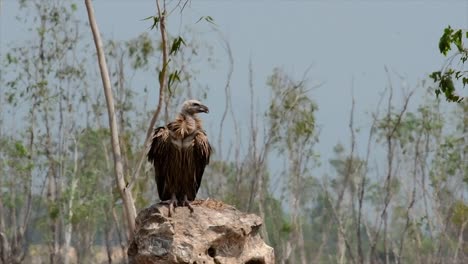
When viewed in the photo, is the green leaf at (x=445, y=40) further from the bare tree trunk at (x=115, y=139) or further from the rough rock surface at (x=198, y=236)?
the bare tree trunk at (x=115, y=139)

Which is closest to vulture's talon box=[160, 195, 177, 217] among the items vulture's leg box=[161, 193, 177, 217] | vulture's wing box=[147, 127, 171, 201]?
vulture's leg box=[161, 193, 177, 217]

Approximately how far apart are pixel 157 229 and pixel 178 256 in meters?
0.30

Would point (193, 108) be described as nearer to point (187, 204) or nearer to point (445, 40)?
point (187, 204)

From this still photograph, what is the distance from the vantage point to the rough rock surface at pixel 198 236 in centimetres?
787

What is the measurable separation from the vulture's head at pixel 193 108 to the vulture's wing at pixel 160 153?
0.29 m

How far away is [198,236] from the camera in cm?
796

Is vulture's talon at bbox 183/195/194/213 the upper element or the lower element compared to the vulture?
lower

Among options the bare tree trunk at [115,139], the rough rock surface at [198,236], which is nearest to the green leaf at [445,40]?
the rough rock surface at [198,236]

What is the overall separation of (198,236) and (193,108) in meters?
1.43

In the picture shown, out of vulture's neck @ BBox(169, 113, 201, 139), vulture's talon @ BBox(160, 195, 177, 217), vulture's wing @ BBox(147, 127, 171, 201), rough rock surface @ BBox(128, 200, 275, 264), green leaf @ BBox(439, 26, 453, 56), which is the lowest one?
rough rock surface @ BBox(128, 200, 275, 264)

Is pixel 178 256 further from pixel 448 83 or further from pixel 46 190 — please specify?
pixel 46 190

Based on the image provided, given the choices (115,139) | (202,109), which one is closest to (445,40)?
(202,109)

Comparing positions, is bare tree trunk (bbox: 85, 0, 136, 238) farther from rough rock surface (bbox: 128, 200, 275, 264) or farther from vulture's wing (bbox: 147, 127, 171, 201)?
rough rock surface (bbox: 128, 200, 275, 264)

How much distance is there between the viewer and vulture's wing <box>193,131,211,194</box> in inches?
341
